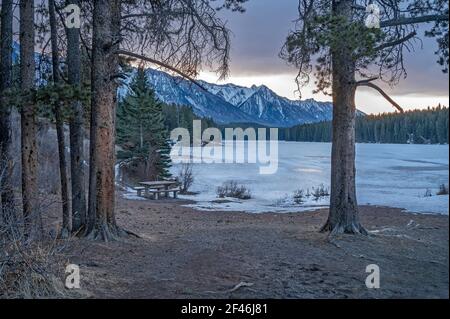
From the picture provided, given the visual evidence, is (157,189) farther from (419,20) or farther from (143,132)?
(419,20)

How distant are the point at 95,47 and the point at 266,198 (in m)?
17.2

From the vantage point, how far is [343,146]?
30.9 ft

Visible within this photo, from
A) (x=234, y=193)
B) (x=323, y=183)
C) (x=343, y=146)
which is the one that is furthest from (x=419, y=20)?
(x=323, y=183)

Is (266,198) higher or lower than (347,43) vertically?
lower

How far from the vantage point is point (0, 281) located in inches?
210

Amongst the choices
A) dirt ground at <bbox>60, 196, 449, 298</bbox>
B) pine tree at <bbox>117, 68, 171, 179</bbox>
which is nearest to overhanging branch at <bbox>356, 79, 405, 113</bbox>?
dirt ground at <bbox>60, 196, 449, 298</bbox>

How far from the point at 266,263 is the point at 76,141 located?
212 inches

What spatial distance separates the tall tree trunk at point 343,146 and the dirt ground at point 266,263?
20.1 inches

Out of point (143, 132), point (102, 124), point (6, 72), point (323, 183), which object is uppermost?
point (6, 72)

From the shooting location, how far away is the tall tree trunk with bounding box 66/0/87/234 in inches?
393

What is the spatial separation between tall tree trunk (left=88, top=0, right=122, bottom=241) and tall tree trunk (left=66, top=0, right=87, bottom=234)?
0.86m

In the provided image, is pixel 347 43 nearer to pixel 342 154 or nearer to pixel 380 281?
pixel 342 154
